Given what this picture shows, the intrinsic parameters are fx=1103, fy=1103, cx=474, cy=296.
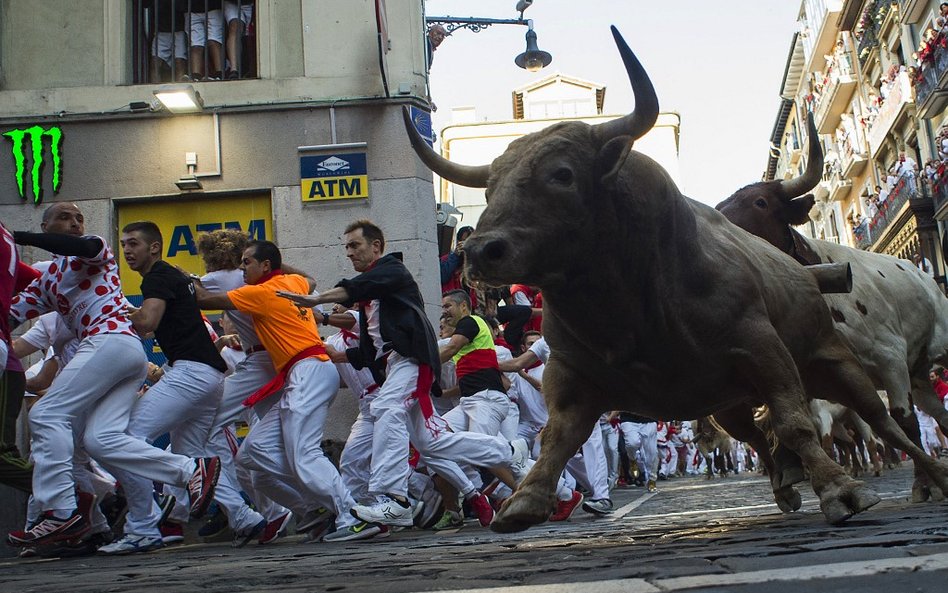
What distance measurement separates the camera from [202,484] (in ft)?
23.1

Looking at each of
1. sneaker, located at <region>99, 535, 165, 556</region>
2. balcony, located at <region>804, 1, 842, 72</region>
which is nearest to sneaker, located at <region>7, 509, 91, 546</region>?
sneaker, located at <region>99, 535, 165, 556</region>

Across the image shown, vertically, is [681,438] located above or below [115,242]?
below

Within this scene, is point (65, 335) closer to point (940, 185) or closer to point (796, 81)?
point (940, 185)

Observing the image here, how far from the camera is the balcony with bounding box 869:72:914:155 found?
38531mm

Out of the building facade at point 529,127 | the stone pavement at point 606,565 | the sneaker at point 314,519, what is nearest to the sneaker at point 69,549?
the stone pavement at point 606,565

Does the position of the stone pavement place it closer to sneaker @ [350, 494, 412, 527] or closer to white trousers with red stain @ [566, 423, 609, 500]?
sneaker @ [350, 494, 412, 527]

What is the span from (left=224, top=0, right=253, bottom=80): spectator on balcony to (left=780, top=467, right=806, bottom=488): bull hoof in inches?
369

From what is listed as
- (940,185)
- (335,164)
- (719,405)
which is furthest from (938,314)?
(940,185)

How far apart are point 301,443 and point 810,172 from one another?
370 cm

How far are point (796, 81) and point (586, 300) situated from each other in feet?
215

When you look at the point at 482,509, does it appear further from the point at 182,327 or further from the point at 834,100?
the point at 834,100

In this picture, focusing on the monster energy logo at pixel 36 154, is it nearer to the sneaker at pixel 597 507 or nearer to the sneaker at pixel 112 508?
the sneaker at pixel 112 508

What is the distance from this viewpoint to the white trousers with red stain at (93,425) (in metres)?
6.90

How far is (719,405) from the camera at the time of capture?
16.2 ft
